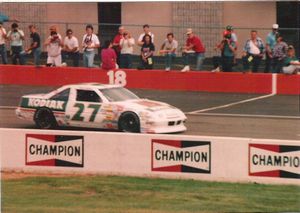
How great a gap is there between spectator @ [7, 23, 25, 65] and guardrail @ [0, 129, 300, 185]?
7.98 meters

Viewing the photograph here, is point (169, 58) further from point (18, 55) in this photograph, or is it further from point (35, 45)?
point (18, 55)

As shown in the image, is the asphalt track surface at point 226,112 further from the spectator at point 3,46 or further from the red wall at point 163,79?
the spectator at point 3,46

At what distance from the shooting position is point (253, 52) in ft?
78.0

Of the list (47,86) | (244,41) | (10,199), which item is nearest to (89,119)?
(47,86)

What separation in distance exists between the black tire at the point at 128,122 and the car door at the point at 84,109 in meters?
0.58

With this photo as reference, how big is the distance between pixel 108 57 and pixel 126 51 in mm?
539

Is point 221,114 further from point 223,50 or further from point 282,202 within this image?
point 282,202

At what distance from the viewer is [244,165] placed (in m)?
14.2

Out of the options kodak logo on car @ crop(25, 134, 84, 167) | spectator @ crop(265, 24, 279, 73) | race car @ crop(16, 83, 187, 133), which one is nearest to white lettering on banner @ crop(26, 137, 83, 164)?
kodak logo on car @ crop(25, 134, 84, 167)

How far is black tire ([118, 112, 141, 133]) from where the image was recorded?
18.3m

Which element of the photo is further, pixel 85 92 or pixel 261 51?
pixel 261 51

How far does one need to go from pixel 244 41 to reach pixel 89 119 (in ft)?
28.4

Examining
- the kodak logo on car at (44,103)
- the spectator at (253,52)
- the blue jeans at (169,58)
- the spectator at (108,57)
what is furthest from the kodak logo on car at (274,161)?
the blue jeans at (169,58)

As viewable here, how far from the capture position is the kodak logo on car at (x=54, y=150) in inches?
602
